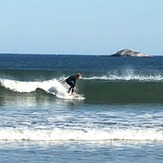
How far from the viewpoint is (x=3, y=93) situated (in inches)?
1136

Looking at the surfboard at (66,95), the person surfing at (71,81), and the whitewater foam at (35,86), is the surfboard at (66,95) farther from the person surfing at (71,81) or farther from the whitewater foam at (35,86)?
the person surfing at (71,81)

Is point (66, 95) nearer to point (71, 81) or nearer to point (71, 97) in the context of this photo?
point (71, 97)

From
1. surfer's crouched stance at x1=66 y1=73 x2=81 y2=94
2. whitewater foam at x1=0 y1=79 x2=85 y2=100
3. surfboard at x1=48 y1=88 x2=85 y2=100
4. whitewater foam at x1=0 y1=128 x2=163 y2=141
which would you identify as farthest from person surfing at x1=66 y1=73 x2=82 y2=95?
whitewater foam at x1=0 y1=128 x2=163 y2=141

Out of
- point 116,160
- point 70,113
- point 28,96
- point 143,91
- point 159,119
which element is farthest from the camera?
point 143,91

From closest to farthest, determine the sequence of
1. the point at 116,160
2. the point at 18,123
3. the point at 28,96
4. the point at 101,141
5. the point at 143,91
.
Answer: the point at 116,160 → the point at 101,141 → the point at 18,123 → the point at 28,96 → the point at 143,91

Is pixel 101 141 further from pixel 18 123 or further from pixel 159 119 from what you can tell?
pixel 159 119

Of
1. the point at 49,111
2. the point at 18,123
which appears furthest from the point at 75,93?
the point at 18,123

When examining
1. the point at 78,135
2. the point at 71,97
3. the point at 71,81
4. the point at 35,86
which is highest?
the point at 71,81

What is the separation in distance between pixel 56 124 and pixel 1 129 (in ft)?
6.44

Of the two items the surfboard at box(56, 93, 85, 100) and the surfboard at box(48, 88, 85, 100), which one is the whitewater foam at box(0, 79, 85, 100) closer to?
the surfboard at box(48, 88, 85, 100)

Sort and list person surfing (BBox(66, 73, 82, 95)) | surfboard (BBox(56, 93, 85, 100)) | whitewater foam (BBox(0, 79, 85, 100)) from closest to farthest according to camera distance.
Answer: surfboard (BBox(56, 93, 85, 100))
person surfing (BBox(66, 73, 82, 95))
whitewater foam (BBox(0, 79, 85, 100))

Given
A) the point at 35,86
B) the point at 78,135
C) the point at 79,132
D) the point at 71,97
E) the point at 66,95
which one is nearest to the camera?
the point at 78,135

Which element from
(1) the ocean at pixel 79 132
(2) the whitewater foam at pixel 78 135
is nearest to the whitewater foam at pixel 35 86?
(1) the ocean at pixel 79 132

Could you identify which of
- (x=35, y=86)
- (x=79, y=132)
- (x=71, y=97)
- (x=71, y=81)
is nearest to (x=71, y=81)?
(x=71, y=81)
